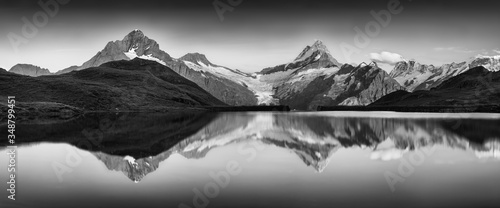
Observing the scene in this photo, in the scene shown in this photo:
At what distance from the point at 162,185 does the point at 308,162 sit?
15874 mm

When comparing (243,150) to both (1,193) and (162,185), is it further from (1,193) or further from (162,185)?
Answer: (1,193)

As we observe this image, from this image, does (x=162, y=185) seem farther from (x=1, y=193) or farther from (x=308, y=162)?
(x=308, y=162)

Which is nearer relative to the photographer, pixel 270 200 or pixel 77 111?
pixel 270 200

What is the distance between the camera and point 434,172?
3500 centimetres

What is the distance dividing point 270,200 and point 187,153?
80.1ft

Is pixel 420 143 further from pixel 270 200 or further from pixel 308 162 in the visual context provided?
pixel 270 200

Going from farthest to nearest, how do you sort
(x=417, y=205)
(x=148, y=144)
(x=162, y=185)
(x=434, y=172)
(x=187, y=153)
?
(x=148, y=144), (x=187, y=153), (x=434, y=172), (x=162, y=185), (x=417, y=205)

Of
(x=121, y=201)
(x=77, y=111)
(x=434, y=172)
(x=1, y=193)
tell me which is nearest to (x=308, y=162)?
(x=434, y=172)

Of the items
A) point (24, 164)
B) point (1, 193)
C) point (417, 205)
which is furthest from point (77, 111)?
point (417, 205)

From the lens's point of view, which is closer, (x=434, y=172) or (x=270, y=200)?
(x=270, y=200)

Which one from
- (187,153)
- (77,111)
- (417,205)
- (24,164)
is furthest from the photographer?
(77,111)

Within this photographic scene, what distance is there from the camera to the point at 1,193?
87.1ft

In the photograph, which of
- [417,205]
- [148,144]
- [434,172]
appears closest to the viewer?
[417,205]

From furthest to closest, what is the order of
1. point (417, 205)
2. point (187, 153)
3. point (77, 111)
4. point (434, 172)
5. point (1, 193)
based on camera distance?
1. point (77, 111)
2. point (187, 153)
3. point (434, 172)
4. point (1, 193)
5. point (417, 205)
